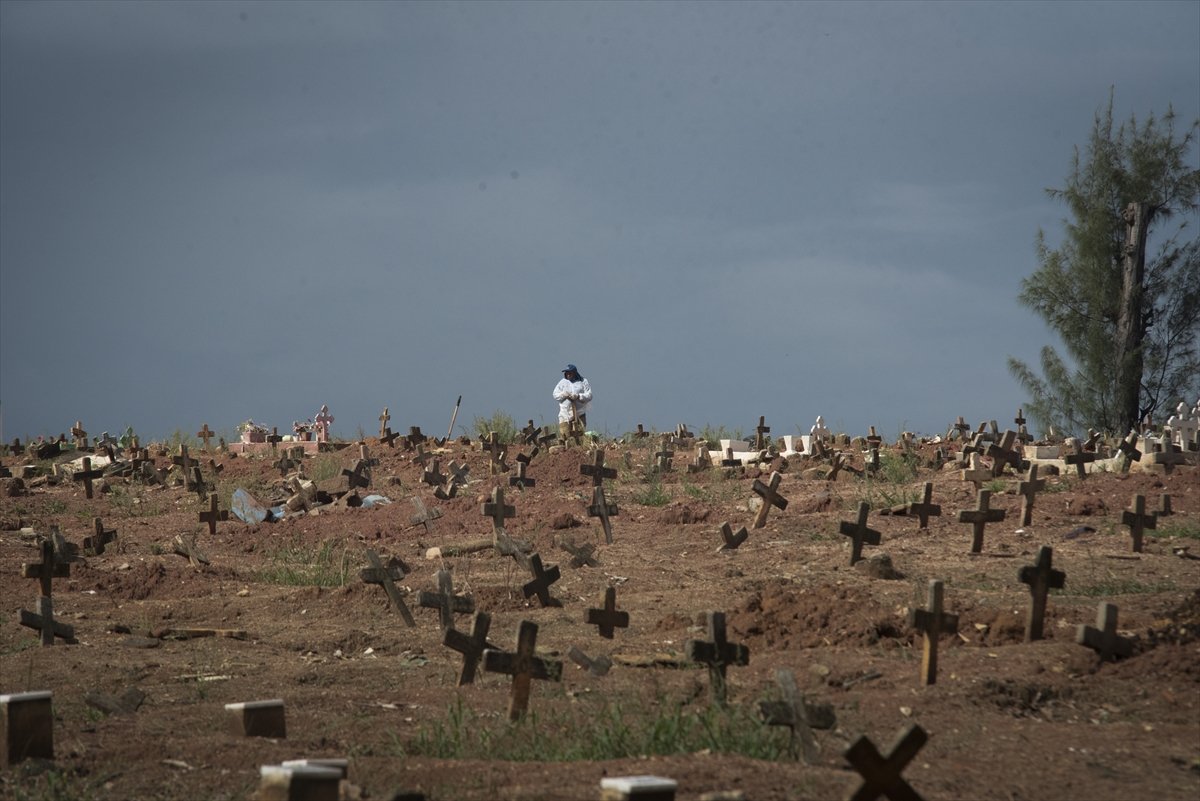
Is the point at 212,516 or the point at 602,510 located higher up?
the point at 602,510

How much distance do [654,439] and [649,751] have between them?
23.1 m

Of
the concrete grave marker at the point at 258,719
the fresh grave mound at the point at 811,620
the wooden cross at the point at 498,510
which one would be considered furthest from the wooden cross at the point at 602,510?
the concrete grave marker at the point at 258,719

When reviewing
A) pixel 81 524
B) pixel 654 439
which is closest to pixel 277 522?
pixel 81 524

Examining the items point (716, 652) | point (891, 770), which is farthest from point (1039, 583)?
point (891, 770)

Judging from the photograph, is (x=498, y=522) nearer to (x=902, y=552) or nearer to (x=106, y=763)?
(x=902, y=552)

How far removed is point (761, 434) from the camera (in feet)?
90.2

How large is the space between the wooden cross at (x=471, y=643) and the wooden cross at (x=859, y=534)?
527 cm

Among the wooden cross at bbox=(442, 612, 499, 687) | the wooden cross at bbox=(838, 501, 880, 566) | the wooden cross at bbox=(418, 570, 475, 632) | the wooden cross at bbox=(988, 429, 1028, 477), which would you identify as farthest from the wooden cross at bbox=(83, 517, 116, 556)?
the wooden cross at bbox=(988, 429, 1028, 477)

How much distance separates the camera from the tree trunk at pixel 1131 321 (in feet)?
108

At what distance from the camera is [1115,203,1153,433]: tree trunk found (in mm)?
33028

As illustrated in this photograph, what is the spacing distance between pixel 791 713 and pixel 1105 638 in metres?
3.24

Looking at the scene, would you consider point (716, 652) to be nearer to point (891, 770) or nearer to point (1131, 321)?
point (891, 770)

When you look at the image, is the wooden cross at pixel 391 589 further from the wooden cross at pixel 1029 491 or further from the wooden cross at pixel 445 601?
the wooden cross at pixel 1029 491

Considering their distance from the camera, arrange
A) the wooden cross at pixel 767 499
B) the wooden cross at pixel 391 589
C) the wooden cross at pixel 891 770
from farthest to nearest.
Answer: the wooden cross at pixel 767 499
the wooden cross at pixel 391 589
the wooden cross at pixel 891 770
